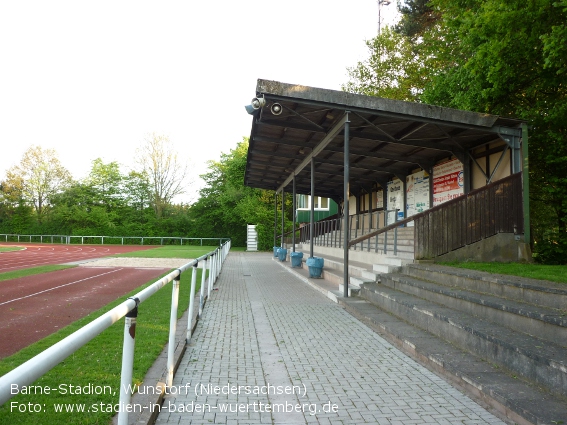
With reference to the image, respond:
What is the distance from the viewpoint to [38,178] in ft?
195

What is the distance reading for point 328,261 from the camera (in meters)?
16.6

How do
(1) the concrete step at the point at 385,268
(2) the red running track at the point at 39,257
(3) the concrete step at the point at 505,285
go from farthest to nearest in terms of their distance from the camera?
(2) the red running track at the point at 39,257
(1) the concrete step at the point at 385,268
(3) the concrete step at the point at 505,285

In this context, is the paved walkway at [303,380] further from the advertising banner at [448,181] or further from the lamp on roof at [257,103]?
the advertising banner at [448,181]

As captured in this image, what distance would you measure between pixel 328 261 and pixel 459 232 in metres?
Answer: 6.79

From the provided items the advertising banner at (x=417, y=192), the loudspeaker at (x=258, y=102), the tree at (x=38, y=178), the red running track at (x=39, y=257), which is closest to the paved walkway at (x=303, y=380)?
the loudspeaker at (x=258, y=102)

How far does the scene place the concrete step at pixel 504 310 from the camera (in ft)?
15.3

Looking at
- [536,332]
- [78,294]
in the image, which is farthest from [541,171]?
[78,294]

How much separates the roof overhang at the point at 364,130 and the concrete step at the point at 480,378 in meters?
5.21

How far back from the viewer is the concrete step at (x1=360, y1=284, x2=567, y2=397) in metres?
3.94

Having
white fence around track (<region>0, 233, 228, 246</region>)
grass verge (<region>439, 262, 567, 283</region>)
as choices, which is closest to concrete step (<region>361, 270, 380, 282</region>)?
→ grass verge (<region>439, 262, 567, 283</region>)

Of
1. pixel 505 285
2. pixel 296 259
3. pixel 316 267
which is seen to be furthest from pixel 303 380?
pixel 296 259

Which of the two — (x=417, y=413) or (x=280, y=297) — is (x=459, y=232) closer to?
(x=280, y=297)

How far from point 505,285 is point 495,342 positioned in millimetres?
1816

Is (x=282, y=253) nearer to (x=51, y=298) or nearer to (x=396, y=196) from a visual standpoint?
(x=396, y=196)
